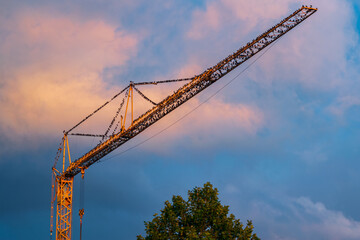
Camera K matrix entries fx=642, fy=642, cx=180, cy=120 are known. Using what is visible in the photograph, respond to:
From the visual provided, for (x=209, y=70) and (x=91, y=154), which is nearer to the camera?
(x=209, y=70)

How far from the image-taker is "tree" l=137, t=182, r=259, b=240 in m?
74.6

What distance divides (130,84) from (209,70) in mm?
16510

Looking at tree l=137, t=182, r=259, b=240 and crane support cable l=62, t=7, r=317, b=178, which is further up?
crane support cable l=62, t=7, r=317, b=178

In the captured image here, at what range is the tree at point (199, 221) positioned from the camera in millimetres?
74625

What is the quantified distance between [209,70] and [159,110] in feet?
36.6

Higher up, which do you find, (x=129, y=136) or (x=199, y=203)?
(x=129, y=136)

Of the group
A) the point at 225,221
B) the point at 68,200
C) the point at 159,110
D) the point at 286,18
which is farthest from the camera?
the point at 68,200

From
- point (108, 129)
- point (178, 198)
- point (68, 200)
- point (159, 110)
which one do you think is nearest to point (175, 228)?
point (178, 198)

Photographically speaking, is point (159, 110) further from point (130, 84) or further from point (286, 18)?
point (286, 18)

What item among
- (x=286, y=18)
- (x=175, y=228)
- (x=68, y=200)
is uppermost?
(x=286, y=18)

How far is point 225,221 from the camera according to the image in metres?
74.9

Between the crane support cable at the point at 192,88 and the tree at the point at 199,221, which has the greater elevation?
the crane support cable at the point at 192,88

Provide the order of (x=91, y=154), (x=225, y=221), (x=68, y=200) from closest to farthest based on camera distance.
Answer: (x=225, y=221) < (x=91, y=154) < (x=68, y=200)

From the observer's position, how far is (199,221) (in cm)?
7556
